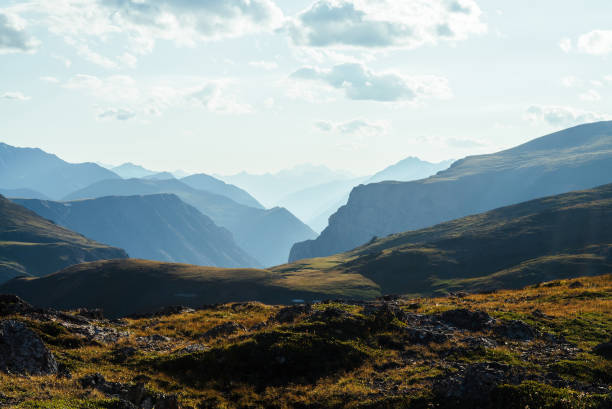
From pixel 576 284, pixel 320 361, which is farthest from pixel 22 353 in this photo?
pixel 576 284

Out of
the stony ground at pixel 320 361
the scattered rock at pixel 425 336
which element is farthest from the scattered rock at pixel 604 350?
the scattered rock at pixel 425 336

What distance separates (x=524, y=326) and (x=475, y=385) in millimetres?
13724

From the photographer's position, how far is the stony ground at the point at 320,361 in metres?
19.9

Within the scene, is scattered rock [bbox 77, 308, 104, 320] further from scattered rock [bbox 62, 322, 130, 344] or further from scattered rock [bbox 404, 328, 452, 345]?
scattered rock [bbox 404, 328, 452, 345]

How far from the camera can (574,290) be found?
48281 mm

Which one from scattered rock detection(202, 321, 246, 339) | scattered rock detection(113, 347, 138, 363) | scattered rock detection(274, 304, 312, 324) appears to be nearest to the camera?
scattered rock detection(113, 347, 138, 363)

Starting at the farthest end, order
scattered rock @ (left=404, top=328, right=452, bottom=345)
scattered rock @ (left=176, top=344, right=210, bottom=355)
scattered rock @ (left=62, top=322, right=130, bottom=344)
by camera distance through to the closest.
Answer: scattered rock @ (left=62, top=322, right=130, bottom=344) < scattered rock @ (left=404, top=328, right=452, bottom=345) < scattered rock @ (left=176, top=344, right=210, bottom=355)

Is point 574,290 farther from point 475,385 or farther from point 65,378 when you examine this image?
point 65,378

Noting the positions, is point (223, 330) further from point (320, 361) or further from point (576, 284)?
point (576, 284)

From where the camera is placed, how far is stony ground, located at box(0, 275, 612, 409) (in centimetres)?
1988

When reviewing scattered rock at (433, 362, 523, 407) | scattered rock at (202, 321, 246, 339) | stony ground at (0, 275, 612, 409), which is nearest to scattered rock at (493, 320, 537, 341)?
stony ground at (0, 275, 612, 409)

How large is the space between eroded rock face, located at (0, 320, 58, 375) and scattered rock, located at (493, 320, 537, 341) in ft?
93.0

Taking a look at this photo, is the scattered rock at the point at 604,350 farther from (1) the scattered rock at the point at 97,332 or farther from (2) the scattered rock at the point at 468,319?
(1) the scattered rock at the point at 97,332

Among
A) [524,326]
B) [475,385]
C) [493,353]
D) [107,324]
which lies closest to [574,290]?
[524,326]
